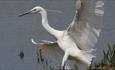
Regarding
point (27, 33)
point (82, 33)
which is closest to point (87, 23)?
point (82, 33)

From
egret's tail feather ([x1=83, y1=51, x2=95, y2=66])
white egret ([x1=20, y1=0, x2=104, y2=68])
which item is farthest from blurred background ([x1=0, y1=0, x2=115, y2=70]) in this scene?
egret's tail feather ([x1=83, y1=51, x2=95, y2=66])

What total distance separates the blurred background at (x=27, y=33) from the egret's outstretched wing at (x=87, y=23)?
46.1 inches

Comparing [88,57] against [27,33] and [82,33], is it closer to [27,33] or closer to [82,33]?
[82,33]

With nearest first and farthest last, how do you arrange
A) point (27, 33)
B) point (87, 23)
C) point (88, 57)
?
point (87, 23) < point (88, 57) < point (27, 33)

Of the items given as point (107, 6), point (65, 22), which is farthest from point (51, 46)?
point (107, 6)

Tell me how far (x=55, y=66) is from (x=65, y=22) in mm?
5263

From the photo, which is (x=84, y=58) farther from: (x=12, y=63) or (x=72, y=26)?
(x=12, y=63)

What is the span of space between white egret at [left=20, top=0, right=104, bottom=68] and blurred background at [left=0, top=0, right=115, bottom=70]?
1.08 meters

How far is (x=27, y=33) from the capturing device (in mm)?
15203

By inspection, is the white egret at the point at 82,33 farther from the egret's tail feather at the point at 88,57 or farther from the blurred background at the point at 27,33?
the blurred background at the point at 27,33

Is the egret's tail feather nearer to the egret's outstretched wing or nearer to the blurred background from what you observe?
the egret's outstretched wing

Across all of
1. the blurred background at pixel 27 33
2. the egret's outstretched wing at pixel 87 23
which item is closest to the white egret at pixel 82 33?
the egret's outstretched wing at pixel 87 23

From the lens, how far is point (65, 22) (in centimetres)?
1585

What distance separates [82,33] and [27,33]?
17.0ft
